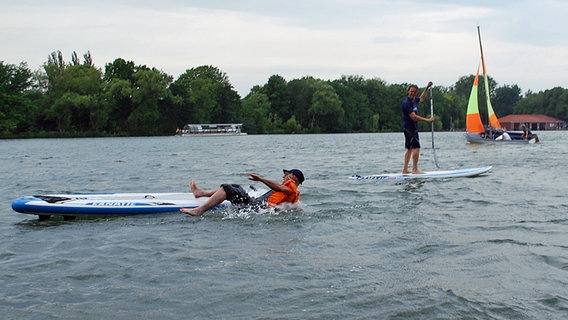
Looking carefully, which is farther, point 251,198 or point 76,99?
point 76,99

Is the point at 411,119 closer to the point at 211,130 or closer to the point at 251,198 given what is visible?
the point at 251,198

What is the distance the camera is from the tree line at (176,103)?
93.6m

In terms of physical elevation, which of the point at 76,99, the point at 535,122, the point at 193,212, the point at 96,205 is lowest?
the point at 193,212

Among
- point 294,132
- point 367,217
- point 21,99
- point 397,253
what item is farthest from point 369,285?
point 294,132

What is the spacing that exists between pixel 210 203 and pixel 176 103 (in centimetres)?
9960

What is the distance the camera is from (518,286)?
6480mm

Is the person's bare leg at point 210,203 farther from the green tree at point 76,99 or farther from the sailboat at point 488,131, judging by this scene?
the green tree at point 76,99

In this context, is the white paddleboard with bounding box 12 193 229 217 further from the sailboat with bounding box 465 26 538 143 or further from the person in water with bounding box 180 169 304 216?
the sailboat with bounding box 465 26 538 143

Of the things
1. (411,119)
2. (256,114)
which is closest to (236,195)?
(411,119)

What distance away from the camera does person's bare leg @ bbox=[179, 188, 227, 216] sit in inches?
436

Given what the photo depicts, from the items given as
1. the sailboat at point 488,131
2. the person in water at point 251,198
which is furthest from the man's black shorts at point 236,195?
the sailboat at point 488,131

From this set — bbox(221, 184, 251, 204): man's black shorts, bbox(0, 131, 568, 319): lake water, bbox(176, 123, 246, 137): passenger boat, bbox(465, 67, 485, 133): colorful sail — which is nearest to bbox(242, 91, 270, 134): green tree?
bbox(176, 123, 246, 137): passenger boat

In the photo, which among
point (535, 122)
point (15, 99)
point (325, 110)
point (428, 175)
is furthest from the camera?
point (535, 122)

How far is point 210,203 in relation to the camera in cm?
1112
